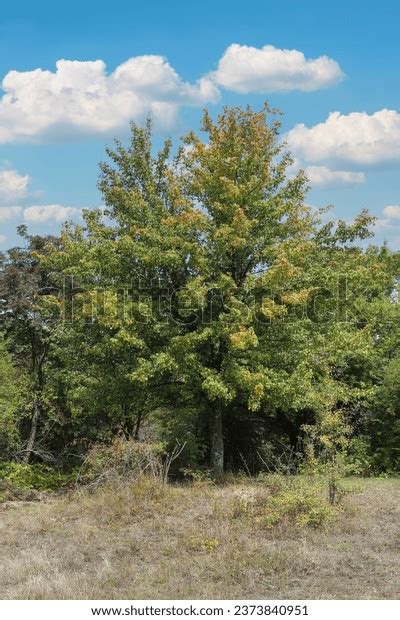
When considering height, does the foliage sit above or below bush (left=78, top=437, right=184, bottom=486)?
above

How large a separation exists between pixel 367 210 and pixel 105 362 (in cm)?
960

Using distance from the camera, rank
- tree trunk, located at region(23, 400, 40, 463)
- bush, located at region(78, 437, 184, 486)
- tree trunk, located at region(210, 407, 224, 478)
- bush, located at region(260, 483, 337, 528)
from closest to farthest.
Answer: bush, located at region(260, 483, 337, 528) < bush, located at region(78, 437, 184, 486) < tree trunk, located at region(210, 407, 224, 478) < tree trunk, located at region(23, 400, 40, 463)

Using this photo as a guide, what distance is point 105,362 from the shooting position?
69.8ft

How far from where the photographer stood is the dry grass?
9.34 m

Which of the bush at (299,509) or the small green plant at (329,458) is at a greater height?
the small green plant at (329,458)

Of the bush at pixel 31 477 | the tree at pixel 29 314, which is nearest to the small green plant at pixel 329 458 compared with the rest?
the bush at pixel 31 477

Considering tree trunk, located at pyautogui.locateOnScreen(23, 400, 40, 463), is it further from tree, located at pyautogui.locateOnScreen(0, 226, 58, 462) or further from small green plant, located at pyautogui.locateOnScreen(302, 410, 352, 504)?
small green plant, located at pyautogui.locateOnScreen(302, 410, 352, 504)

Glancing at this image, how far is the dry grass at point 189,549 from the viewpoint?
9.34 meters

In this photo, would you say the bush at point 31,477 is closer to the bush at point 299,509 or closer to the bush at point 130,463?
the bush at point 130,463

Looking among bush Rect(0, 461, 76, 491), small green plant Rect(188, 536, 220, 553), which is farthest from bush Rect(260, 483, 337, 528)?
bush Rect(0, 461, 76, 491)

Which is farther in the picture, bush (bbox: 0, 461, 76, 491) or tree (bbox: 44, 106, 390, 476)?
bush (bbox: 0, 461, 76, 491)

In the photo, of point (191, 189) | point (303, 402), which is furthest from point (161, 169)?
point (303, 402)

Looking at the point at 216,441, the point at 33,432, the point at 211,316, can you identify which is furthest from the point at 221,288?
the point at 33,432

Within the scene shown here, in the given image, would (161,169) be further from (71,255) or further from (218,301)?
(218,301)
